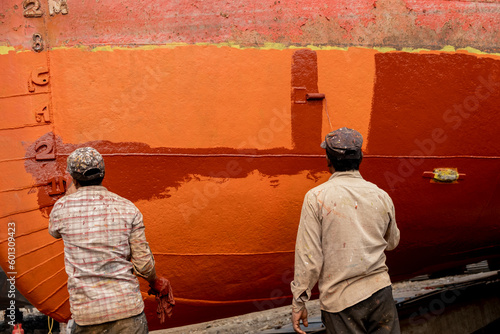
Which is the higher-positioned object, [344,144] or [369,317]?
[344,144]

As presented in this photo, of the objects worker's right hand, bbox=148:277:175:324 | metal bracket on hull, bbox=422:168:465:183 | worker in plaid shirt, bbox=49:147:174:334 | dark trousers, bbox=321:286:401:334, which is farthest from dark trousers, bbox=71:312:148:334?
metal bracket on hull, bbox=422:168:465:183

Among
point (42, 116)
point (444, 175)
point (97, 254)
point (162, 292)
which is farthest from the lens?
point (444, 175)

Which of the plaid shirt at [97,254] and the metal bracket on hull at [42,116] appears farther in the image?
the metal bracket on hull at [42,116]

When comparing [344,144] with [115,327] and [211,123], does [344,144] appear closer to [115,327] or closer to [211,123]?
[211,123]

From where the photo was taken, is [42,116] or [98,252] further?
[42,116]

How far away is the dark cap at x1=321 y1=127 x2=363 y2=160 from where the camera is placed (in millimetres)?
2223

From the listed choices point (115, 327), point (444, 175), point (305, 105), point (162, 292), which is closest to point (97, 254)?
point (115, 327)

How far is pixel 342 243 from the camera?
2.14 m

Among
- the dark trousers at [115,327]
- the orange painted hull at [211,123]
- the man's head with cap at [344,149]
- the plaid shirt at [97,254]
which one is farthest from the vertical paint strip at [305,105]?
the dark trousers at [115,327]

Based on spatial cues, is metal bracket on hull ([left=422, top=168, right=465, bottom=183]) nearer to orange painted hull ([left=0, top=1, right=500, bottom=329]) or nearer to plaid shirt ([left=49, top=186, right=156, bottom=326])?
orange painted hull ([left=0, top=1, right=500, bottom=329])

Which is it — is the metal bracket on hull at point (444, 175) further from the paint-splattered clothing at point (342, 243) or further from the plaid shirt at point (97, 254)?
the plaid shirt at point (97, 254)

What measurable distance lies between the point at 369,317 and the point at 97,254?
1.28 m

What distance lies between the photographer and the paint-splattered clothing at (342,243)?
214 cm

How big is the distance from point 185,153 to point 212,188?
0.29m
